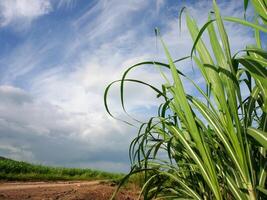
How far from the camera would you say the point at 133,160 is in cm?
181

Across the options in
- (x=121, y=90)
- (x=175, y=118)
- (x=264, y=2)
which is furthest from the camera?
(x=175, y=118)

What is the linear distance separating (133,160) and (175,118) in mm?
330

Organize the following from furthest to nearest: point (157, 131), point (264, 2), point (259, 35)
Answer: point (157, 131)
point (259, 35)
point (264, 2)

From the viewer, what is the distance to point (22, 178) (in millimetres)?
7727

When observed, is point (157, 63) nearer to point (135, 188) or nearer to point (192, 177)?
point (192, 177)

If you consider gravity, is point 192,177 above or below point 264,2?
below

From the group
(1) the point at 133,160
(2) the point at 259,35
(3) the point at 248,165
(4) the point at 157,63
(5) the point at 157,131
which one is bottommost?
(3) the point at 248,165

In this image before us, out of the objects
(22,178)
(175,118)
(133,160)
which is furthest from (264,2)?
(22,178)

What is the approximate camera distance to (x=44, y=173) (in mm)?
8461

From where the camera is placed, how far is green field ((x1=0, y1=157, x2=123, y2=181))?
7745mm

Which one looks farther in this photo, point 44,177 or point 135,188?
point 44,177

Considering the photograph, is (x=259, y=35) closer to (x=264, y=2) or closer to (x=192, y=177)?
(x=264, y=2)

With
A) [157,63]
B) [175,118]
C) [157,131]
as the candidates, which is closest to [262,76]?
[157,63]

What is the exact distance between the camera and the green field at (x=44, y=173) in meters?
7.74
